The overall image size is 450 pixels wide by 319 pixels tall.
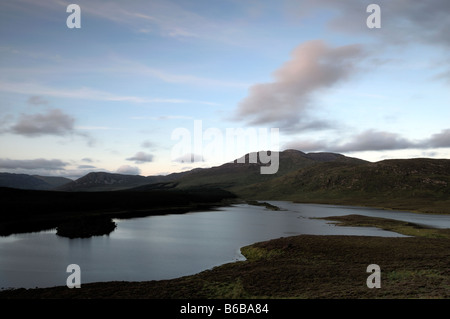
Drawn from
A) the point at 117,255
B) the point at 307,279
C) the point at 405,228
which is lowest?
the point at 405,228

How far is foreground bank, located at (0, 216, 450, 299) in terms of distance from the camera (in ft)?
87.9

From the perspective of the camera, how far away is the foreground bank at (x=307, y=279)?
26781 millimetres

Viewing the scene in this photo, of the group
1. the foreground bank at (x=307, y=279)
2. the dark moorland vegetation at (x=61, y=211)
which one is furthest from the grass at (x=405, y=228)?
the dark moorland vegetation at (x=61, y=211)

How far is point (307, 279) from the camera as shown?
104ft

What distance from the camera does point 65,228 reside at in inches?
2854

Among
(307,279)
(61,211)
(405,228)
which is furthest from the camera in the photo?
(61,211)

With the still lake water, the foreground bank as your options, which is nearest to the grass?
the foreground bank

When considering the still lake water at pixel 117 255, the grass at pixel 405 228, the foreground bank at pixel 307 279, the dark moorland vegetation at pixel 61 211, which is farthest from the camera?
the dark moorland vegetation at pixel 61 211

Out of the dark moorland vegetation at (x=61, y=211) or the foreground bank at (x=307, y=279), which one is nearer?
the foreground bank at (x=307, y=279)

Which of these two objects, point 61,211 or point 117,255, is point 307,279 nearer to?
point 117,255

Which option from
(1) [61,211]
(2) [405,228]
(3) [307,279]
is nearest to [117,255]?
(3) [307,279]

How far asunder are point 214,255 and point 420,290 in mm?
30558

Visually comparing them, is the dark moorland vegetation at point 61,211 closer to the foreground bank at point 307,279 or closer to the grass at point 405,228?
the foreground bank at point 307,279
